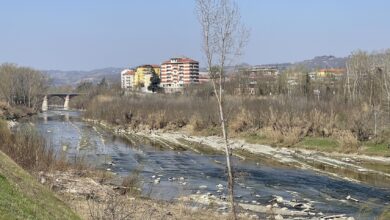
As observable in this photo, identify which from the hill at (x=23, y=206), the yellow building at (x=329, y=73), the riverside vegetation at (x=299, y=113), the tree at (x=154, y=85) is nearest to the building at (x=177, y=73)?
the tree at (x=154, y=85)

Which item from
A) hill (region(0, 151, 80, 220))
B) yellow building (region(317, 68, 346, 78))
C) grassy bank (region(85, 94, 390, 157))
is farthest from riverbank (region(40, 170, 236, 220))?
yellow building (region(317, 68, 346, 78))

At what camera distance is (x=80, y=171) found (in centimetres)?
2669

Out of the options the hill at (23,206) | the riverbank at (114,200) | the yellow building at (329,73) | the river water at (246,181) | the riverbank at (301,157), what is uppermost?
the yellow building at (329,73)

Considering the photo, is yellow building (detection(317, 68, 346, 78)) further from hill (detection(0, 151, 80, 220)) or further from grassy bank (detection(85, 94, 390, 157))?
hill (detection(0, 151, 80, 220))

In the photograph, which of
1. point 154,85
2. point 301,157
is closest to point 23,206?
point 301,157

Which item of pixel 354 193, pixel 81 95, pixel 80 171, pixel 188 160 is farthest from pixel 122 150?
pixel 81 95

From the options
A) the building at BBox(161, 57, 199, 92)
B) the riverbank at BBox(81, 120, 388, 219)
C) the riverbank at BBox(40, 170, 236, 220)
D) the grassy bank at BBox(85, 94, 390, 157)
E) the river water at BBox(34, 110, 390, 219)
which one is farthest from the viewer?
the building at BBox(161, 57, 199, 92)

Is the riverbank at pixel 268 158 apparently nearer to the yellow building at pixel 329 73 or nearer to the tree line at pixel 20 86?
the yellow building at pixel 329 73

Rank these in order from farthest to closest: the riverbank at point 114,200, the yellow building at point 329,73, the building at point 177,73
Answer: the building at point 177,73, the yellow building at point 329,73, the riverbank at point 114,200

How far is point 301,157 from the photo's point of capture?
4119 cm

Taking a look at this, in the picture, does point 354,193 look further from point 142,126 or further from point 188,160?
point 142,126

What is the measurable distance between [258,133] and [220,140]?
401cm

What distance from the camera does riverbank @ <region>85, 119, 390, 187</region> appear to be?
32.7 m

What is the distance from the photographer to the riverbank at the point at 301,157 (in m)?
32.7
